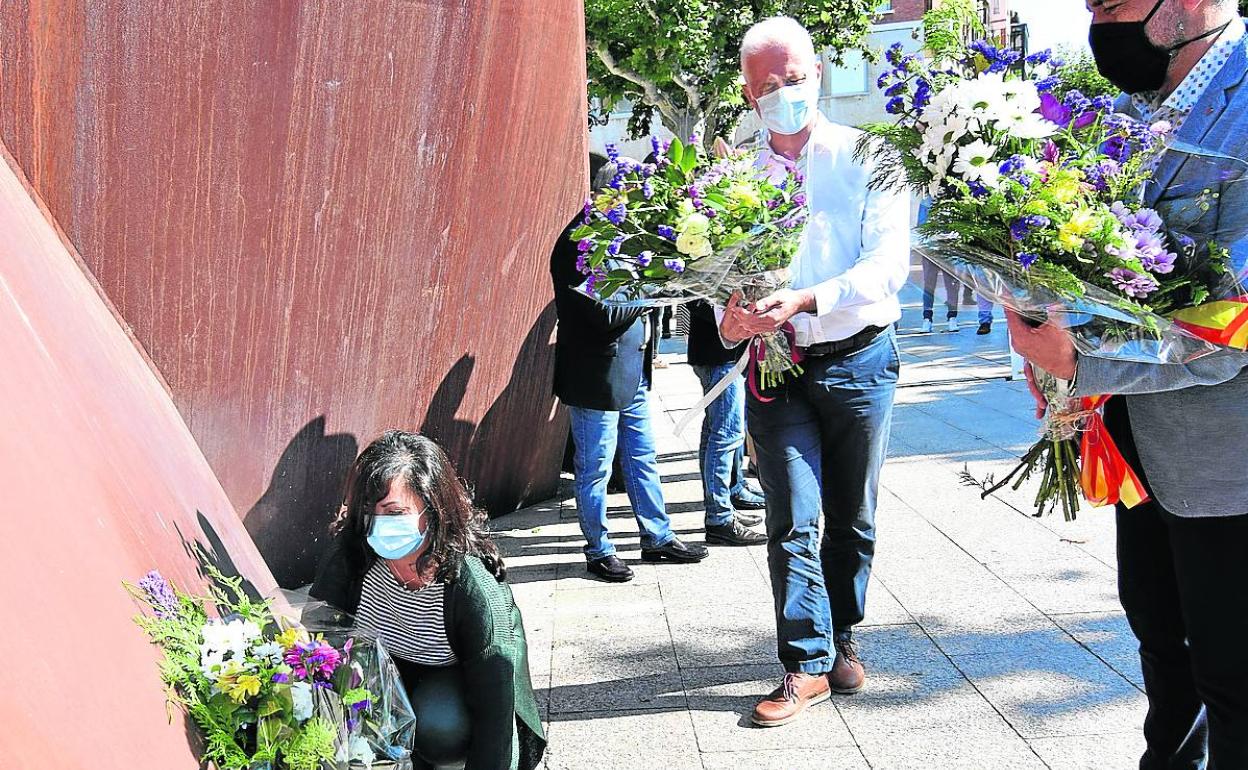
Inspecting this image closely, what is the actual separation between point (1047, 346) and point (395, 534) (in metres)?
1.75

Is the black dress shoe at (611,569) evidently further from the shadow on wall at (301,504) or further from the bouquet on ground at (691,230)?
the bouquet on ground at (691,230)

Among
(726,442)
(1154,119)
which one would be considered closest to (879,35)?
(726,442)

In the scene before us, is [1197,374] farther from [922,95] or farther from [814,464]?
[814,464]

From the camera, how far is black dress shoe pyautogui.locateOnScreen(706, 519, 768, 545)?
6160 millimetres

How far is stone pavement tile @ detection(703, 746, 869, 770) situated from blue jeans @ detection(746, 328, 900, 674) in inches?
13.3

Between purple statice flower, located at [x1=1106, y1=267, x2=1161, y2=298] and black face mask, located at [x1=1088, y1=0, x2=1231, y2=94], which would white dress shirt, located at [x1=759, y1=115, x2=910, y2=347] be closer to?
black face mask, located at [x1=1088, y1=0, x2=1231, y2=94]

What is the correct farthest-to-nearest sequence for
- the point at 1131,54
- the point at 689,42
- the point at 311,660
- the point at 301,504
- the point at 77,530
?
the point at 689,42
the point at 301,504
the point at 1131,54
the point at 311,660
the point at 77,530

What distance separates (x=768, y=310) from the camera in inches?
147

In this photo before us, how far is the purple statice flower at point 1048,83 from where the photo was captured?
2.75m

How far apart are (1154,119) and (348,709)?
2186 mm

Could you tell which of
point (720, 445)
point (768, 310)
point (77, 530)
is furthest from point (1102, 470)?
point (720, 445)

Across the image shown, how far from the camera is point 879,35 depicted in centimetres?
4044

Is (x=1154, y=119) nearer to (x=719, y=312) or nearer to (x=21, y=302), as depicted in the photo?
(x=719, y=312)

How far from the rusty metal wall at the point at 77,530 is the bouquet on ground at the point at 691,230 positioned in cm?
138
